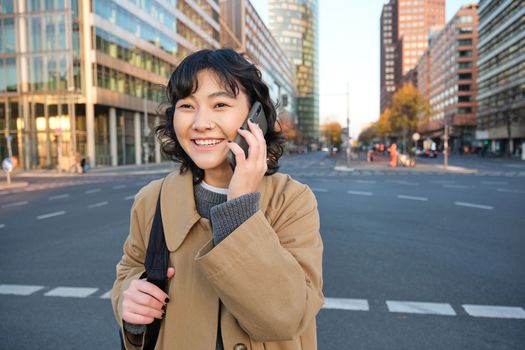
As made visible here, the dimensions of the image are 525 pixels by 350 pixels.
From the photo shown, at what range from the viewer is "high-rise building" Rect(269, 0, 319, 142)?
541 ft

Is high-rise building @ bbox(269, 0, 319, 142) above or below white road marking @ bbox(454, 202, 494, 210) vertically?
above

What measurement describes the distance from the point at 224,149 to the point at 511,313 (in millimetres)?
3768

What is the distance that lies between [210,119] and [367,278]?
422 cm

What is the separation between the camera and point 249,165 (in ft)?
4.23

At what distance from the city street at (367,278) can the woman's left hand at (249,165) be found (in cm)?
252

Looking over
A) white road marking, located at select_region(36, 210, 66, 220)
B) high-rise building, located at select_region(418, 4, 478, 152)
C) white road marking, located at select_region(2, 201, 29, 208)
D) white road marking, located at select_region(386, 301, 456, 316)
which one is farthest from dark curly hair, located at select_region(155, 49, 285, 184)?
high-rise building, located at select_region(418, 4, 478, 152)

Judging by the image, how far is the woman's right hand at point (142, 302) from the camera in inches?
51.6

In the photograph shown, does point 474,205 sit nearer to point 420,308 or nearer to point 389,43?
point 420,308

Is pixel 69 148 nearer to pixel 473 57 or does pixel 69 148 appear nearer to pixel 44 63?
pixel 44 63

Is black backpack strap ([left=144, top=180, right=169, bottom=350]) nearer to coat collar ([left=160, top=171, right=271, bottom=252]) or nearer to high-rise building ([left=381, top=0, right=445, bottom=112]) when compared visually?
coat collar ([left=160, top=171, right=271, bottom=252])

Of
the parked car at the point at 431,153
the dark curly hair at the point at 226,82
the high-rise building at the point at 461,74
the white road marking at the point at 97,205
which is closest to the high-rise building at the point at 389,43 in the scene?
the high-rise building at the point at 461,74

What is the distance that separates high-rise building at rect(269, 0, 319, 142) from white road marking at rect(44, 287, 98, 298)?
157299 millimetres

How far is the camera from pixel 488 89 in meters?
69.4

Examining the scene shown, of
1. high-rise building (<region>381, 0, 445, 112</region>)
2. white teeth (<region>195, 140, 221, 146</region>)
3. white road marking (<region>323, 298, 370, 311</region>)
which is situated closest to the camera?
white teeth (<region>195, 140, 221, 146</region>)
